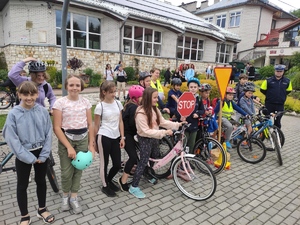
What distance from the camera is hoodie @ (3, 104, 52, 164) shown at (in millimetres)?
2414

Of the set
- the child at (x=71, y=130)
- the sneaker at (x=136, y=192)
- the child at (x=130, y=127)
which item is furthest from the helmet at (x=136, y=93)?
the sneaker at (x=136, y=192)

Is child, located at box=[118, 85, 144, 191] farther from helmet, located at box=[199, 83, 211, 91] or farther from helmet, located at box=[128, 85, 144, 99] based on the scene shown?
helmet, located at box=[199, 83, 211, 91]

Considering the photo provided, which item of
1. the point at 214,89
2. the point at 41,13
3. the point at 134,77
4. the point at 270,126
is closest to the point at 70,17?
the point at 41,13

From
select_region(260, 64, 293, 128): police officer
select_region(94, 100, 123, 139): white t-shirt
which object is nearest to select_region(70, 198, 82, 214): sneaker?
select_region(94, 100, 123, 139): white t-shirt

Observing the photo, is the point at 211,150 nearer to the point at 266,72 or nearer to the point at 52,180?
the point at 52,180

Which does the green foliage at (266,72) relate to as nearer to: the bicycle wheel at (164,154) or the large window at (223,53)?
the large window at (223,53)

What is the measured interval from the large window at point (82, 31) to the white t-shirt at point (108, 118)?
13056 mm

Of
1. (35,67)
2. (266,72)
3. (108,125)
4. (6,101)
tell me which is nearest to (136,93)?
(108,125)

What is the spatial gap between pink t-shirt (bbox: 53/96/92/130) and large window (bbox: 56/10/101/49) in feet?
43.3

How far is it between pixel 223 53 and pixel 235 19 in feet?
35.9

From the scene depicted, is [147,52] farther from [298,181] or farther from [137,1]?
[298,181]

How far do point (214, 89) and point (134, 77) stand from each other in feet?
26.8

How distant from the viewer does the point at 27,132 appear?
2.51 metres

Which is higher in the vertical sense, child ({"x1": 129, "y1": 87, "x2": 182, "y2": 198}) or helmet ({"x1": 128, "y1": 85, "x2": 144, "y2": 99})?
helmet ({"x1": 128, "y1": 85, "x2": 144, "y2": 99})
